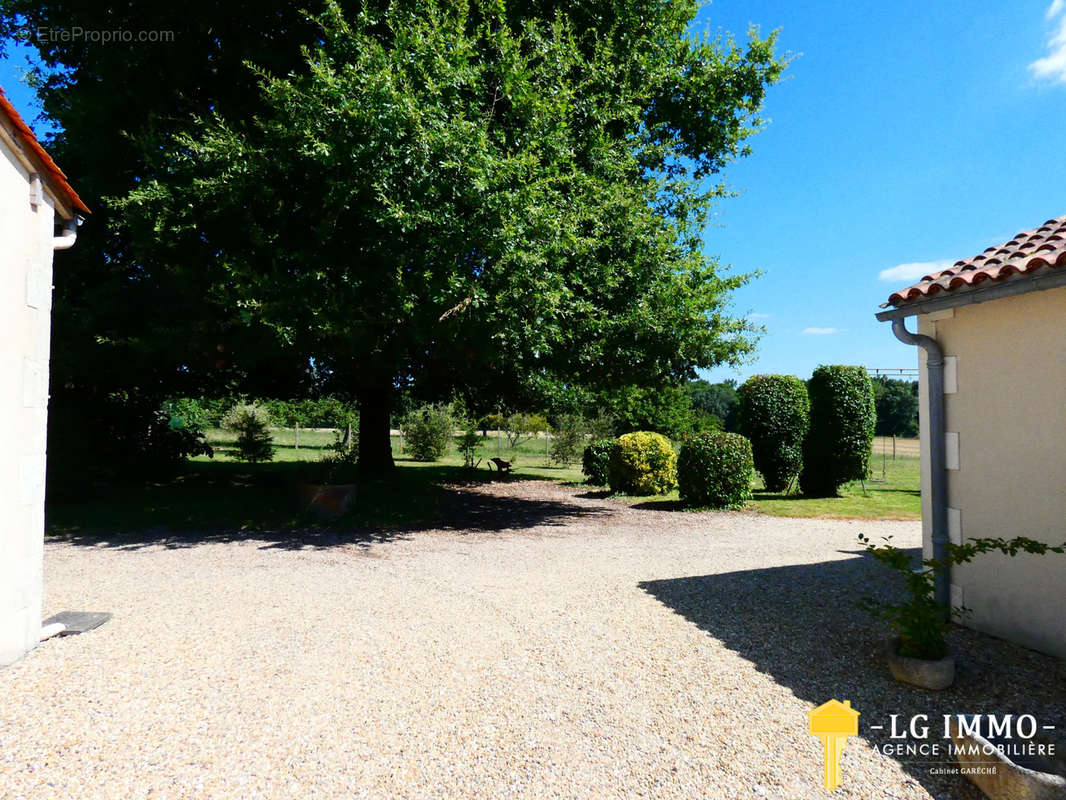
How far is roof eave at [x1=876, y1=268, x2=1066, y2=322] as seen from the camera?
3.90m

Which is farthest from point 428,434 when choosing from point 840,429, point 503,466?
point 840,429

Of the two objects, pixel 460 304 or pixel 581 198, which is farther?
pixel 581 198

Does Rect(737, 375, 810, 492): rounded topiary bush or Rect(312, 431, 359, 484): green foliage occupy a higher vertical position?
Rect(737, 375, 810, 492): rounded topiary bush

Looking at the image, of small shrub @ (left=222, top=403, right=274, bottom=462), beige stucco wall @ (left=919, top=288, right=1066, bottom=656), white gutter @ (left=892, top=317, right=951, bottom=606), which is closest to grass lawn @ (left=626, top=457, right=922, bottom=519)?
white gutter @ (left=892, top=317, right=951, bottom=606)

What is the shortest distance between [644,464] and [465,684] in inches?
428

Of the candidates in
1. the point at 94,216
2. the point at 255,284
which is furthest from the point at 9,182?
the point at 94,216

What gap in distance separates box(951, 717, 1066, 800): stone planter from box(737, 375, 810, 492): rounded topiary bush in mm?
11710

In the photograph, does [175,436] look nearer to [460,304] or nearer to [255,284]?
[255,284]

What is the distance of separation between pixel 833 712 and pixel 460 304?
20.4ft

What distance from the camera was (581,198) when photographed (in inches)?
349

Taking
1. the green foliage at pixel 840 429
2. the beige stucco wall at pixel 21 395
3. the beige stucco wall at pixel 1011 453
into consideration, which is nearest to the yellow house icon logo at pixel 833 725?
the beige stucco wall at pixel 1011 453

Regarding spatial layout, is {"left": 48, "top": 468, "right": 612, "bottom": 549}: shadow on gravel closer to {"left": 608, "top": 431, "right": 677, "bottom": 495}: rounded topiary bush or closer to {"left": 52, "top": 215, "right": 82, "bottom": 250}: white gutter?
{"left": 608, "top": 431, "right": 677, "bottom": 495}: rounded topiary bush

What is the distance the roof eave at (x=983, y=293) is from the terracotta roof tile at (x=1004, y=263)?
38mm

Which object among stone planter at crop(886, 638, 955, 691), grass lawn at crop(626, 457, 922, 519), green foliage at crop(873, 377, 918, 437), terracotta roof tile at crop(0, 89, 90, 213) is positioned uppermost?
terracotta roof tile at crop(0, 89, 90, 213)
